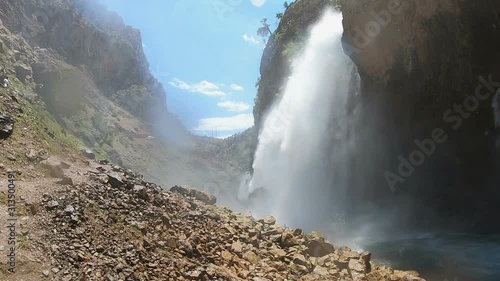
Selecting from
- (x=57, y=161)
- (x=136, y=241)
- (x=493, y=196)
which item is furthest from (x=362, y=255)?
(x=493, y=196)

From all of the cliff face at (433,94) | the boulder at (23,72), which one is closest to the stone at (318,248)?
the cliff face at (433,94)

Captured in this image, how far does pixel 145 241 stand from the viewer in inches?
332

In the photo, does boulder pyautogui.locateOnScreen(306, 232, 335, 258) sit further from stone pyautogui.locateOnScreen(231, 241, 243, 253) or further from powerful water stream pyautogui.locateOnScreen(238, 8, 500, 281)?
powerful water stream pyautogui.locateOnScreen(238, 8, 500, 281)

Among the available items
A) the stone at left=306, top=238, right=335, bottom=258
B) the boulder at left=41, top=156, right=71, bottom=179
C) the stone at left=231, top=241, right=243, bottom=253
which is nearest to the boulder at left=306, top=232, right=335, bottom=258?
the stone at left=306, top=238, right=335, bottom=258

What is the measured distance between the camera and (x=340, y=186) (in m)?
28.2

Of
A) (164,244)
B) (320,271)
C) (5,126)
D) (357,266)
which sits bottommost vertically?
(164,244)

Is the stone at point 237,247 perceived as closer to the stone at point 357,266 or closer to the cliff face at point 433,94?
the stone at point 357,266

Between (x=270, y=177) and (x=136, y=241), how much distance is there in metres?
25.6

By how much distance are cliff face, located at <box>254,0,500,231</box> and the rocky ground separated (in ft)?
37.8

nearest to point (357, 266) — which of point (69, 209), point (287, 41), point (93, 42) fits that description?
point (69, 209)

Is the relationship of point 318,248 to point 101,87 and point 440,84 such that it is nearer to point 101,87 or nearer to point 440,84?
point 440,84

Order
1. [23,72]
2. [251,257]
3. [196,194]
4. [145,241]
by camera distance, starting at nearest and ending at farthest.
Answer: [145,241] → [251,257] → [196,194] → [23,72]

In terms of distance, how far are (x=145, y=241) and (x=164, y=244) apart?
20.5 inches

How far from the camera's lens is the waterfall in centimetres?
2814
